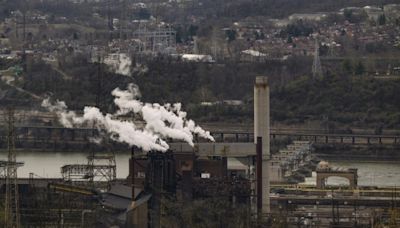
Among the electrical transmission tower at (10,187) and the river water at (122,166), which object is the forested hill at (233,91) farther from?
the electrical transmission tower at (10,187)

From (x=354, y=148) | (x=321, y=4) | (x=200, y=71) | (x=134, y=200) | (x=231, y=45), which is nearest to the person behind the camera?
(x=134, y=200)

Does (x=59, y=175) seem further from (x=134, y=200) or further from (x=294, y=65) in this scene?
(x=294, y=65)

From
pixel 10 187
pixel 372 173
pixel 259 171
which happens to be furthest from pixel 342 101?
pixel 10 187

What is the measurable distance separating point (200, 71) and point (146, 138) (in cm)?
1753

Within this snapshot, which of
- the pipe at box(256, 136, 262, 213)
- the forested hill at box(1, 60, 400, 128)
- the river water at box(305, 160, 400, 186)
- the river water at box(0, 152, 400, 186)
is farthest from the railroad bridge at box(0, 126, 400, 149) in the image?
the pipe at box(256, 136, 262, 213)

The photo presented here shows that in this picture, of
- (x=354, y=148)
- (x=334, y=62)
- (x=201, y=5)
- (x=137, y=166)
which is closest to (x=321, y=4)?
(x=201, y=5)

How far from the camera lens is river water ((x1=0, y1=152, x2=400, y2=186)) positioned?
83.5 ft

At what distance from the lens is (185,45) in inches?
1806

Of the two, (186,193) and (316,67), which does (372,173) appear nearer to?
(186,193)

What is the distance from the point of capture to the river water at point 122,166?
25.4 meters

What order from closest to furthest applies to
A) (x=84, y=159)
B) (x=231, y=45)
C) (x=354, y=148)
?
1. (x=84, y=159)
2. (x=354, y=148)
3. (x=231, y=45)

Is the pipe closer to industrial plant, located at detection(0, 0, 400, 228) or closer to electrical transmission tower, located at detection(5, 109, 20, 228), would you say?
industrial plant, located at detection(0, 0, 400, 228)

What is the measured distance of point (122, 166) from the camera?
87.7 ft

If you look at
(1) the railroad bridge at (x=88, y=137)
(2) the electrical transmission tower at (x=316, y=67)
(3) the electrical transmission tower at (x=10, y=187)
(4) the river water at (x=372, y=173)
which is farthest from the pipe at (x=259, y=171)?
(2) the electrical transmission tower at (x=316, y=67)
